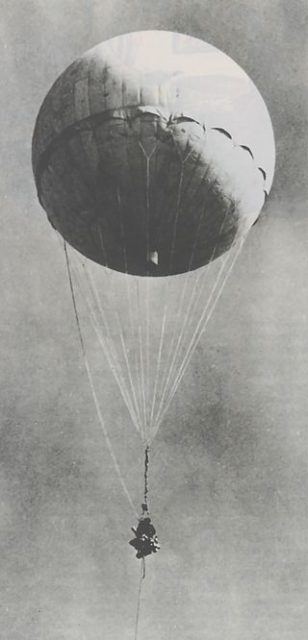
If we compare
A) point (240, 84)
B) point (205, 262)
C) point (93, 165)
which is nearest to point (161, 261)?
point (205, 262)

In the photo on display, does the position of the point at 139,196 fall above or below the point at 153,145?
below

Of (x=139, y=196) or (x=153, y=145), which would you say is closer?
(x=153, y=145)

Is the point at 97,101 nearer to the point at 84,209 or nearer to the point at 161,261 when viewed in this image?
the point at 84,209

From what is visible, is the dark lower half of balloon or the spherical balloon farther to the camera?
the dark lower half of balloon

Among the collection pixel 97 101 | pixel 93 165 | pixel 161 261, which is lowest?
pixel 161 261

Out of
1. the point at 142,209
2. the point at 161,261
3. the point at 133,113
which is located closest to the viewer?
the point at 133,113
